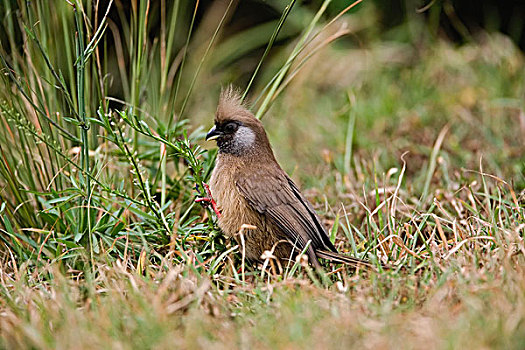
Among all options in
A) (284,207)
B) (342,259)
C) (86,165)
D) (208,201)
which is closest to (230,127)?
(208,201)

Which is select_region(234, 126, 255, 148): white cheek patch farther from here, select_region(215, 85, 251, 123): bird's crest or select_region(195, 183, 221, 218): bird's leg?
select_region(195, 183, 221, 218): bird's leg

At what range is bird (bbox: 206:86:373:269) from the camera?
322 cm

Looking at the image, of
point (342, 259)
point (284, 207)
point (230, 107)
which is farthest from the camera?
point (230, 107)

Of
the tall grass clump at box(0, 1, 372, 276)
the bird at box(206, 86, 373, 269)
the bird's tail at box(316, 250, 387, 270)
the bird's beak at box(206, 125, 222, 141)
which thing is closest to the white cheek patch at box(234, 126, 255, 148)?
the bird at box(206, 86, 373, 269)

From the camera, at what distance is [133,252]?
10.6 feet

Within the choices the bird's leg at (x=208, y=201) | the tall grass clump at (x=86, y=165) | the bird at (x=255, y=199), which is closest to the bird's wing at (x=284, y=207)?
the bird at (x=255, y=199)

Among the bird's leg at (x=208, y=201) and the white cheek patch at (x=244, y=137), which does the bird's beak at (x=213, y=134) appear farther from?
the bird's leg at (x=208, y=201)

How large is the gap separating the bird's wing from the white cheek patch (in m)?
0.17

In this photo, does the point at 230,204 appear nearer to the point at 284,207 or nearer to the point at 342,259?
the point at 284,207

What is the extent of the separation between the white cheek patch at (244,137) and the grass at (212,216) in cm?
24

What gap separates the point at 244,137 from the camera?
348 centimetres

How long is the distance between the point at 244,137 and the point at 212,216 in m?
0.47

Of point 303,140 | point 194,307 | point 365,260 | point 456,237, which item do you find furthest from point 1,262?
point 303,140

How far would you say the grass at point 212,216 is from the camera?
2.28m
